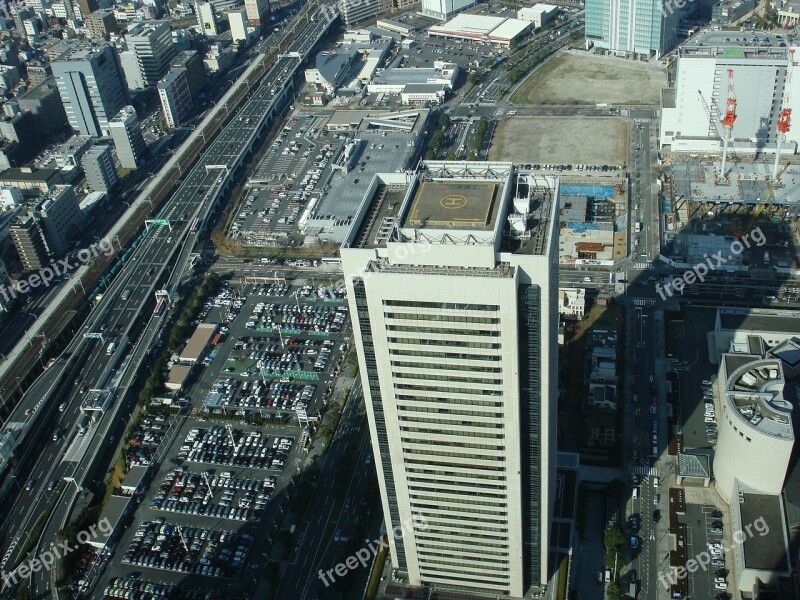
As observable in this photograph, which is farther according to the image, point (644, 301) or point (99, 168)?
point (99, 168)

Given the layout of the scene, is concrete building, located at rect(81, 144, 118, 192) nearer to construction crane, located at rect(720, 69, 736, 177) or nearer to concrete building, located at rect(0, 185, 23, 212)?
concrete building, located at rect(0, 185, 23, 212)

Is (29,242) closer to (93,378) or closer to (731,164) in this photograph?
(93,378)

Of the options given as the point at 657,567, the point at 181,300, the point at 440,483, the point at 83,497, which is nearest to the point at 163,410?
the point at 83,497

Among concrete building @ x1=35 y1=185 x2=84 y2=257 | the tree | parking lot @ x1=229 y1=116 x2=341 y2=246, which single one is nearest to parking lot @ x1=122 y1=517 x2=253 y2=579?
the tree

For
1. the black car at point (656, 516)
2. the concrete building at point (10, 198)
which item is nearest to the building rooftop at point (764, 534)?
the black car at point (656, 516)

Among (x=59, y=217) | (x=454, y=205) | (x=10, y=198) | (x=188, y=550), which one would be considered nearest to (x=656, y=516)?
(x=454, y=205)
